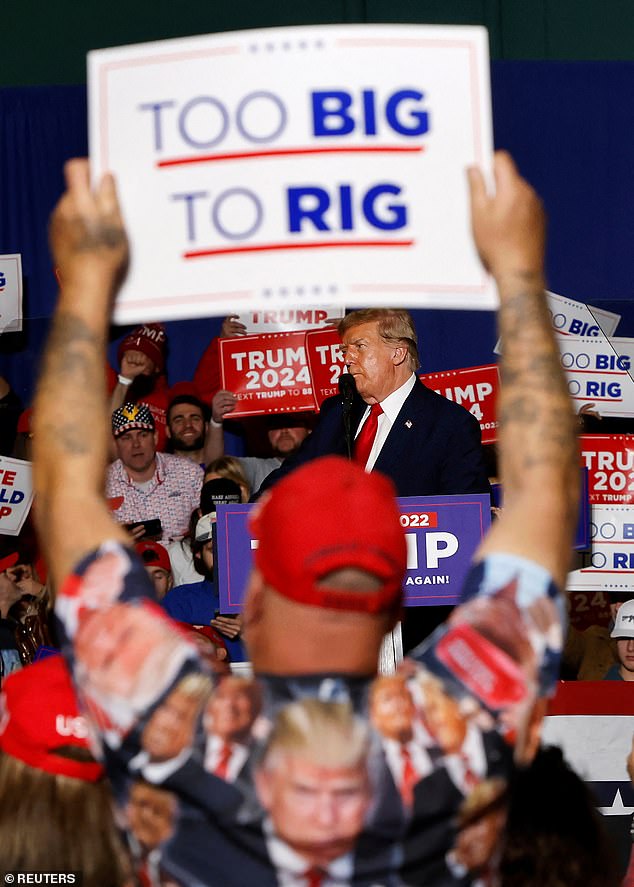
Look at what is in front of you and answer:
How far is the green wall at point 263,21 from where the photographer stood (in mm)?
9461

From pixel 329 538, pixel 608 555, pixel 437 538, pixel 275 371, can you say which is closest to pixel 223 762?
pixel 329 538

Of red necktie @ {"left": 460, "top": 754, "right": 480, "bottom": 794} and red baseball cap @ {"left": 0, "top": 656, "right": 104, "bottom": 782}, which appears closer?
red necktie @ {"left": 460, "top": 754, "right": 480, "bottom": 794}

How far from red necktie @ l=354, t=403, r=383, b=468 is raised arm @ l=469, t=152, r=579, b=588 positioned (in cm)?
265

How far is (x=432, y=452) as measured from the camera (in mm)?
4133

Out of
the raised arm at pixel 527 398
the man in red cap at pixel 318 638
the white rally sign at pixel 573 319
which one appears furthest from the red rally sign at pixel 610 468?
the man in red cap at pixel 318 638

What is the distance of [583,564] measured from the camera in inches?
239

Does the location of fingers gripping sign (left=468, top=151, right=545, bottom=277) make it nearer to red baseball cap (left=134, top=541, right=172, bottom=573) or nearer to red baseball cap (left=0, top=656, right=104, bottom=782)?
red baseball cap (left=0, top=656, right=104, bottom=782)

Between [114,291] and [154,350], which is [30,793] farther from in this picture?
[154,350]

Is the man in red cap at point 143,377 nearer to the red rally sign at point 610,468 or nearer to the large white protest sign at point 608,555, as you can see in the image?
the red rally sign at point 610,468

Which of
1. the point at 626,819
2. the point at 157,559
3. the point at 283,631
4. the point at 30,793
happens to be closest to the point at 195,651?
the point at 283,631

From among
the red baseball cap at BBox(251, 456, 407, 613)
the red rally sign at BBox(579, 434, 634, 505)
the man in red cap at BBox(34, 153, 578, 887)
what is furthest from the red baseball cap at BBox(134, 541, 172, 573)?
the red baseball cap at BBox(251, 456, 407, 613)

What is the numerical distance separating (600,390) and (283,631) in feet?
19.2

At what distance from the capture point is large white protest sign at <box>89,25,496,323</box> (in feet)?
5.31

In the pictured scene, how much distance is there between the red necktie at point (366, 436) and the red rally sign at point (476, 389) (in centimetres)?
254
